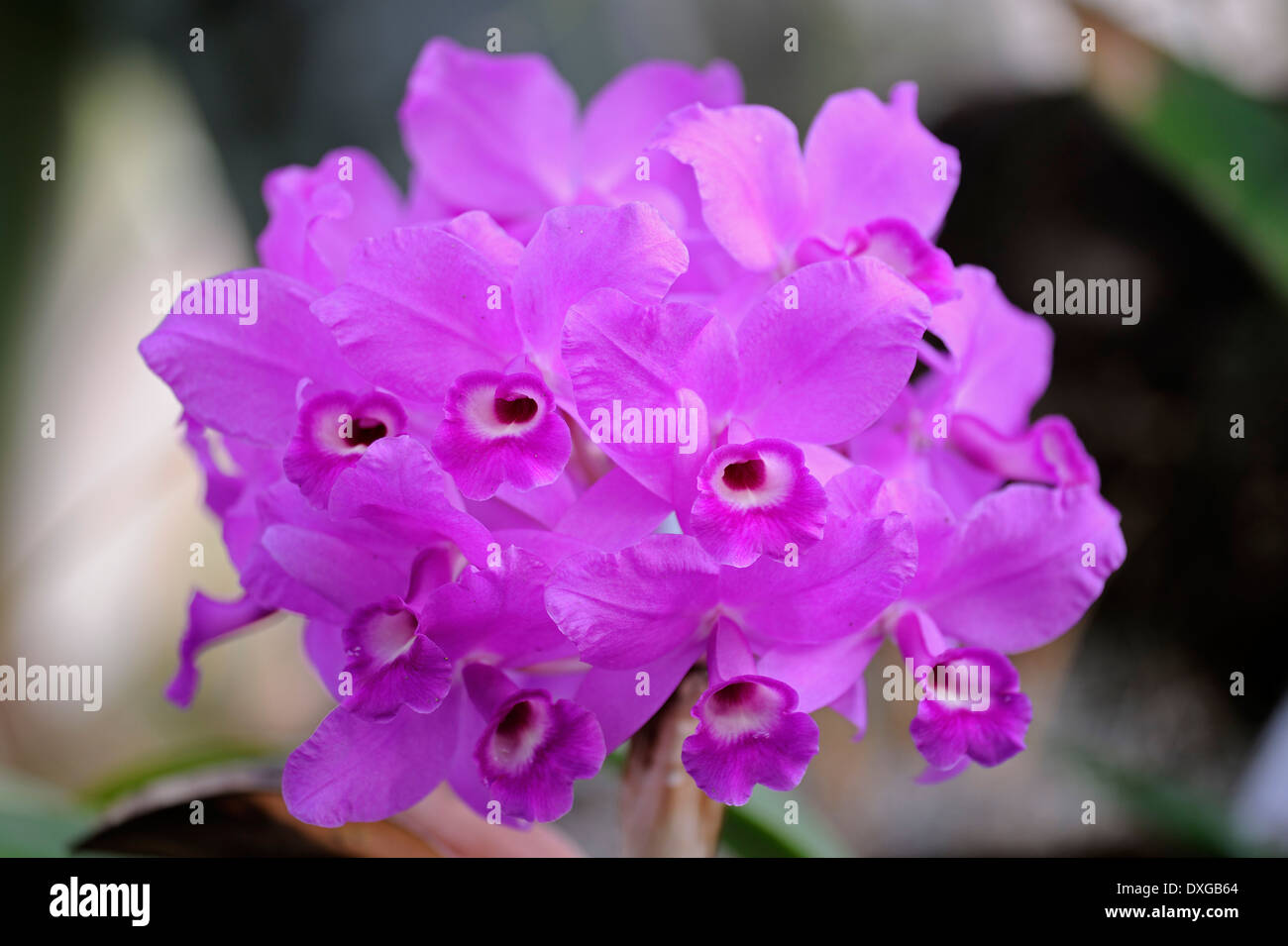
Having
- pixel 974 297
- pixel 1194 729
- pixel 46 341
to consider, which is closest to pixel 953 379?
pixel 974 297

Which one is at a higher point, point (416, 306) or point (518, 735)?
point (416, 306)

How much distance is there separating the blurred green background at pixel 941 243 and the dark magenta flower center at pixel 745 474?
0.99 meters

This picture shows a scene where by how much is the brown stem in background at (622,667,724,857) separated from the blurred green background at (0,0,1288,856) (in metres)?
0.82

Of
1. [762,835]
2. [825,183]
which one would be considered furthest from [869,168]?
[762,835]

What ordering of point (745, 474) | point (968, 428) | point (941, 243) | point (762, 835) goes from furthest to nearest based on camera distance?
point (941, 243), point (762, 835), point (968, 428), point (745, 474)

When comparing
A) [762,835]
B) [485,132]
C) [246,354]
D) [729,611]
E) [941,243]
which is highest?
[941,243]

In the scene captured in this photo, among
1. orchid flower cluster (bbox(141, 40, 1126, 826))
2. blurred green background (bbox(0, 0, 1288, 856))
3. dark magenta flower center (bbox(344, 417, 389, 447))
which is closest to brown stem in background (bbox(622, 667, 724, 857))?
orchid flower cluster (bbox(141, 40, 1126, 826))

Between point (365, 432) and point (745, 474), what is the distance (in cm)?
14

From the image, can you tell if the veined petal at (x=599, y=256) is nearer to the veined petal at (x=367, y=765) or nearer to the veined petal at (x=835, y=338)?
the veined petal at (x=835, y=338)

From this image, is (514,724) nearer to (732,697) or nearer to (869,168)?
(732,697)

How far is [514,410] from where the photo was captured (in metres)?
0.36

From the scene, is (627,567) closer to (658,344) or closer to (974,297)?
(658,344)

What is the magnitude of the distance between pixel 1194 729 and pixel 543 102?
48.0 inches

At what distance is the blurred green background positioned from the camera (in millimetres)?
1309
